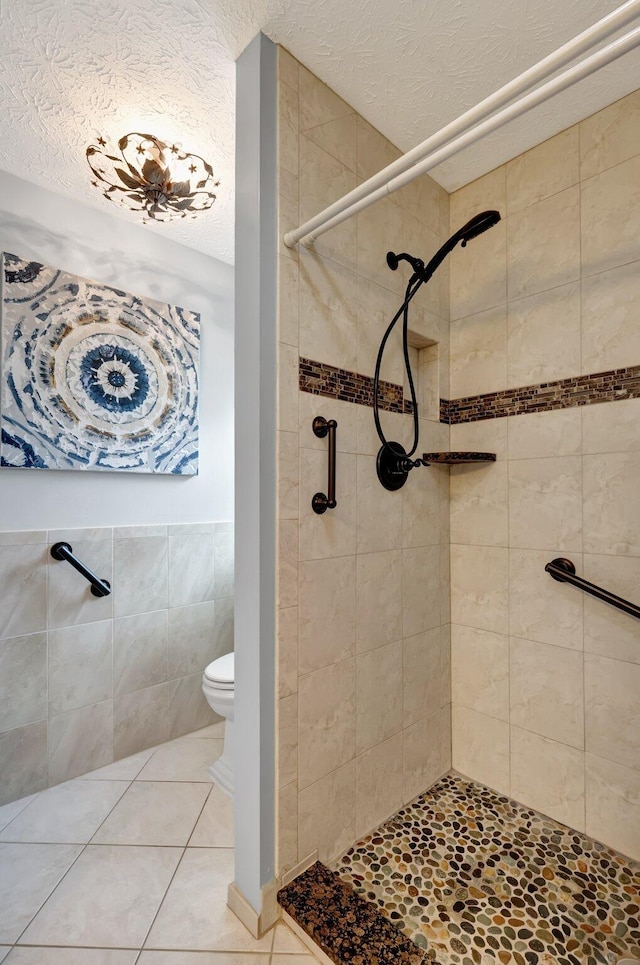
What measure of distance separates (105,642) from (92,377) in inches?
48.2

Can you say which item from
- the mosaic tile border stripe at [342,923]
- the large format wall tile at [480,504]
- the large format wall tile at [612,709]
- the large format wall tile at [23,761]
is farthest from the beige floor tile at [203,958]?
the large format wall tile at [480,504]

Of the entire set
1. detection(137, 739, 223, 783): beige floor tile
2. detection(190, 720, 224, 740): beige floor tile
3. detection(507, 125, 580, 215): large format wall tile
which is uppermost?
detection(507, 125, 580, 215): large format wall tile

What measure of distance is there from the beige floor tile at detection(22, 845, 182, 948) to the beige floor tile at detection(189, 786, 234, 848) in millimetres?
92

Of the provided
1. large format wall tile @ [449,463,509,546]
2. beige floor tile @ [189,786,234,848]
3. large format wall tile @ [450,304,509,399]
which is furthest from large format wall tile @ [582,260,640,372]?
beige floor tile @ [189,786,234,848]

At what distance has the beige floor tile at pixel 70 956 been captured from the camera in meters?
1.17

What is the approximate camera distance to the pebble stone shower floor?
1158 millimetres

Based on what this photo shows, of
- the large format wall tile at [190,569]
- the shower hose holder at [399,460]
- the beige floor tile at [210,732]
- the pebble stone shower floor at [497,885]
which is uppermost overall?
the shower hose holder at [399,460]

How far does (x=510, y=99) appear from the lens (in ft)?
2.76

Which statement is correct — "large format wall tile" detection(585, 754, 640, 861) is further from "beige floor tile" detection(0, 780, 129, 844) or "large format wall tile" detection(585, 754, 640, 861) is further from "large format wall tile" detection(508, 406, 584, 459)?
"beige floor tile" detection(0, 780, 129, 844)

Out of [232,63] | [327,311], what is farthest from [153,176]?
[327,311]

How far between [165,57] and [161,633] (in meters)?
2.28

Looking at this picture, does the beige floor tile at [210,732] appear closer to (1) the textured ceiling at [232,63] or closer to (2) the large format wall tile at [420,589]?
(2) the large format wall tile at [420,589]

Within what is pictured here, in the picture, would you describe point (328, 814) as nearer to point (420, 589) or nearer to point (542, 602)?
point (420, 589)

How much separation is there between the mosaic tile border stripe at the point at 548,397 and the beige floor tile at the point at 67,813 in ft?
6.84
